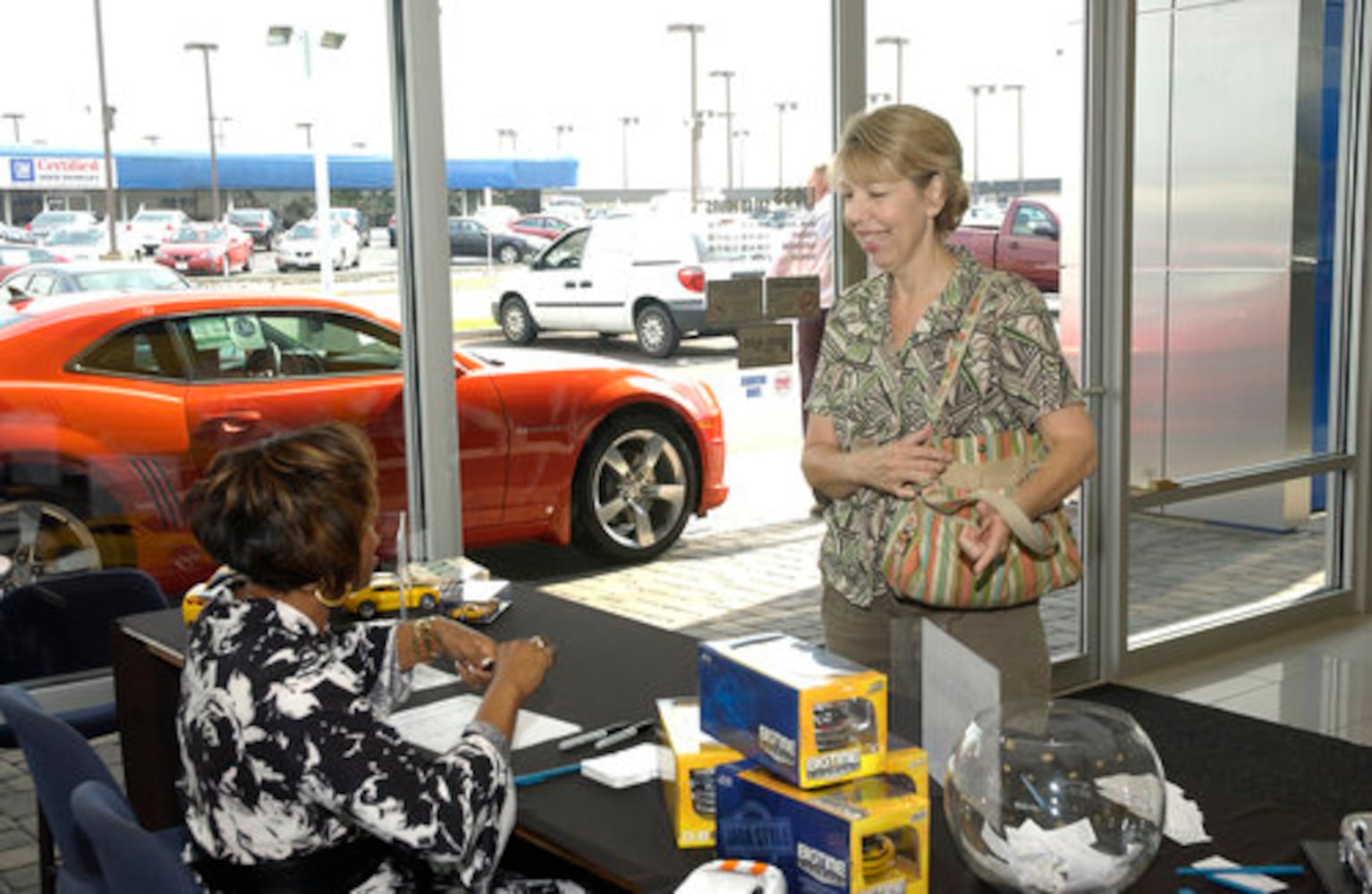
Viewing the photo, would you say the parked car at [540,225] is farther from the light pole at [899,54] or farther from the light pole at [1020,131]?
the light pole at [1020,131]

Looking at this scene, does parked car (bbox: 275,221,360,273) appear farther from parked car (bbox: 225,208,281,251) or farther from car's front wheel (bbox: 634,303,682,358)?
car's front wheel (bbox: 634,303,682,358)

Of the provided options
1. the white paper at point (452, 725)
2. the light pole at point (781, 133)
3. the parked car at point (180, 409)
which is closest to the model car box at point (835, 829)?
the white paper at point (452, 725)

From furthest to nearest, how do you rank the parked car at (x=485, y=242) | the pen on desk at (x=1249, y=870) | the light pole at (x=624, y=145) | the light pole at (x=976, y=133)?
the light pole at (x=976, y=133)
the light pole at (x=624, y=145)
the parked car at (x=485, y=242)
the pen on desk at (x=1249, y=870)

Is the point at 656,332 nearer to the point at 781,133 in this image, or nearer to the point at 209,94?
the point at 781,133

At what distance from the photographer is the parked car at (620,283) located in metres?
4.23

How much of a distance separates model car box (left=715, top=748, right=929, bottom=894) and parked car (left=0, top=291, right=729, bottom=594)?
7.23ft

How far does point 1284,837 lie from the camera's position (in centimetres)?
193

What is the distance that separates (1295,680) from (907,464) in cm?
349

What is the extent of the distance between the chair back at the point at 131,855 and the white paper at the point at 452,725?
0.48 meters

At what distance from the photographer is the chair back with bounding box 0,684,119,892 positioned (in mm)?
2432

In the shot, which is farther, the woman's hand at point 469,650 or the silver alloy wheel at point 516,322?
the silver alloy wheel at point 516,322

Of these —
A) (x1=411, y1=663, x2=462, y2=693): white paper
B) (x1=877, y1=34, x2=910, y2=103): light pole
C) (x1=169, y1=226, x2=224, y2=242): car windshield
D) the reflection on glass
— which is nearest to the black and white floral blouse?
(x1=411, y1=663, x2=462, y2=693): white paper

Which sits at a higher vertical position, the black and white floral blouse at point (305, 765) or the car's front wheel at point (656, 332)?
the car's front wheel at point (656, 332)

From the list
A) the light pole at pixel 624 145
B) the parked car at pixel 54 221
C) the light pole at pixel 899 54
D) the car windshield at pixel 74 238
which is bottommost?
the car windshield at pixel 74 238
